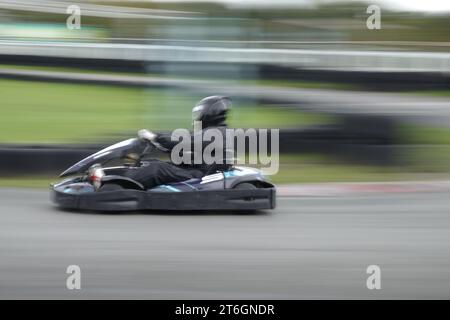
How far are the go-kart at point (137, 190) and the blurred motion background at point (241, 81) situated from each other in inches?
72.1

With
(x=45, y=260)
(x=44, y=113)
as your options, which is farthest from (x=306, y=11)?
(x=45, y=260)

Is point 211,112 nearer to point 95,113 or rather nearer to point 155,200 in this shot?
point 155,200

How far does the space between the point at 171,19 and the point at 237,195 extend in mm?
3492

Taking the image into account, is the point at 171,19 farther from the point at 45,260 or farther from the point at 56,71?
the point at 56,71

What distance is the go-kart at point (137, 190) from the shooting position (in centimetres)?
514

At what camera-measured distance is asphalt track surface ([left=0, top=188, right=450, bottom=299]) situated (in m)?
3.61

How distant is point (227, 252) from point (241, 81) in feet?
17.4

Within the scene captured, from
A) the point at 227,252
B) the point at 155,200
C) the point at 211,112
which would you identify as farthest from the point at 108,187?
the point at 227,252

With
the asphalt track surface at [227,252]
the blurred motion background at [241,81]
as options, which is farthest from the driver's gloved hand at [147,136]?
the blurred motion background at [241,81]

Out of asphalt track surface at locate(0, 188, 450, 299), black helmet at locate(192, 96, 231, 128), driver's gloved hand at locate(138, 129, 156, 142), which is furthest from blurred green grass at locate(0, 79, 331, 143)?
driver's gloved hand at locate(138, 129, 156, 142)

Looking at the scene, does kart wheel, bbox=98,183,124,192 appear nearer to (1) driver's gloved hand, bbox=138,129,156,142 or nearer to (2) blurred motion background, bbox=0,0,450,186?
(1) driver's gloved hand, bbox=138,129,156,142

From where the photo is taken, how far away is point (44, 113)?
13.5 metres

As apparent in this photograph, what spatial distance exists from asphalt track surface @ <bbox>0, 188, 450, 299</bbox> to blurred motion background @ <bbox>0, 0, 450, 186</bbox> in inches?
81.1

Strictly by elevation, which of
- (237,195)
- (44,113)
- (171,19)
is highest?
(44,113)
